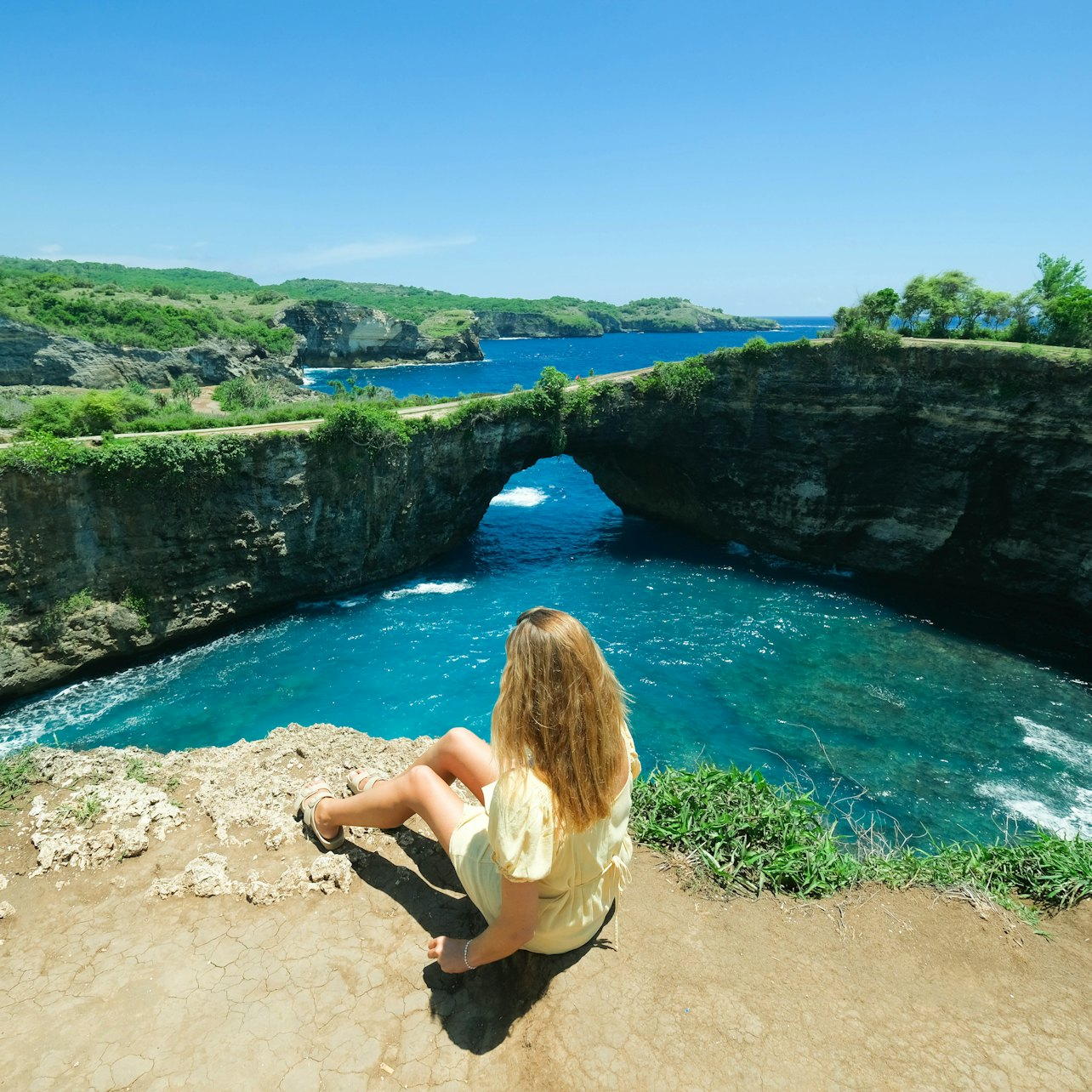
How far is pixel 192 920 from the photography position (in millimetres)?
5016

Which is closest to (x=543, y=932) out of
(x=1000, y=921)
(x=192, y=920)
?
(x=192, y=920)

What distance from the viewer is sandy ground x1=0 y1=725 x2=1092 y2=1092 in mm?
3965

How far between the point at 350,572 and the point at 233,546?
514cm

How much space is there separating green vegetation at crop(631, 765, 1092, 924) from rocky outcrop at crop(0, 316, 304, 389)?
68.3 m

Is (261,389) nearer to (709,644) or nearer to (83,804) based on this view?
(709,644)

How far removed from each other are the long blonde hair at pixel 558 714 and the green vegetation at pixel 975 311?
2839 centimetres

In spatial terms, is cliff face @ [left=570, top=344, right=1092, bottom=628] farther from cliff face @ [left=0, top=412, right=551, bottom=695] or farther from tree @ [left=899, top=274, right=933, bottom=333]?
cliff face @ [left=0, top=412, right=551, bottom=695]

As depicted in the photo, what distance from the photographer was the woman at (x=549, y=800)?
347 cm

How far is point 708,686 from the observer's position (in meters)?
20.3

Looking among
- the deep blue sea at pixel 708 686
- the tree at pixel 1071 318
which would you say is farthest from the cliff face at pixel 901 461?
the deep blue sea at pixel 708 686

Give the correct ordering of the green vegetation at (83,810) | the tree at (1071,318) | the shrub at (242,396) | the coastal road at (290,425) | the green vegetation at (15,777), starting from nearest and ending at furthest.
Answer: the green vegetation at (83,810) < the green vegetation at (15,777) < the coastal road at (290,425) < the tree at (1071,318) < the shrub at (242,396)

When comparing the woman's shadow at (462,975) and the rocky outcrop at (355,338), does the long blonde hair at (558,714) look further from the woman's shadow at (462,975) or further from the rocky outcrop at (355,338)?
the rocky outcrop at (355,338)

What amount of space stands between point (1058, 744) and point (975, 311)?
1968 cm

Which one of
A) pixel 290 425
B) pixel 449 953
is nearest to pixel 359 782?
pixel 449 953
